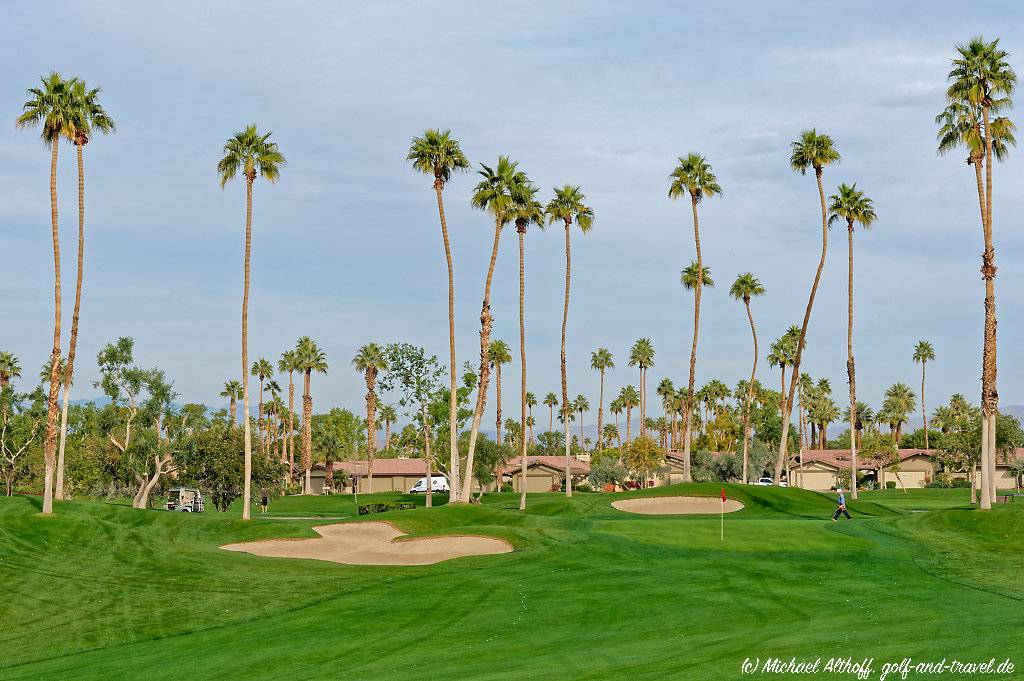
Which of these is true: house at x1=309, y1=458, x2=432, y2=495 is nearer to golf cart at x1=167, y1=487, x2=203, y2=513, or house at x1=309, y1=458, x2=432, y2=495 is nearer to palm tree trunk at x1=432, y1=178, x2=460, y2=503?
golf cart at x1=167, y1=487, x2=203, y2=513

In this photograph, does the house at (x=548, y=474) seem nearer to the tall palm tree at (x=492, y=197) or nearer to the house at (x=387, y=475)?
the house at (x=387, y=475)

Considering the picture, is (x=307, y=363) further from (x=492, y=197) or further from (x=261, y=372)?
(x=492, y=197)

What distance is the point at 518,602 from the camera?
2933cm

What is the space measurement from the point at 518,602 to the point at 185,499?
6268cm

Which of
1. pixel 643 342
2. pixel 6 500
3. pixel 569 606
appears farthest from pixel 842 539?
pixel 643 342

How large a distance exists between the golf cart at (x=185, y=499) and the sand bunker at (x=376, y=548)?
43504 millimetres

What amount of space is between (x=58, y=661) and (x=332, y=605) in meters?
7.78

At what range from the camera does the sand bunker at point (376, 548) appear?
1543 inches

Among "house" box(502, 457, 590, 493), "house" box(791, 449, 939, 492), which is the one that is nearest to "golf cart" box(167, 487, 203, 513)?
"house" box(502, 457, 590, 493)

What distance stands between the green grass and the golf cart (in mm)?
35789

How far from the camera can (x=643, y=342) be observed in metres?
176

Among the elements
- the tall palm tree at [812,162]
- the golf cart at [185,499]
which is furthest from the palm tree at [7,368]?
the tall palm tree at [812,162]

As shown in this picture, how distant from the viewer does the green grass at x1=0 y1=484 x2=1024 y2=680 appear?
2236cm

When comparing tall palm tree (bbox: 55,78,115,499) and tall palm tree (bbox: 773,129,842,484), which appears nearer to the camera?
tall palm tree (bbox: 55,78,115,499)
